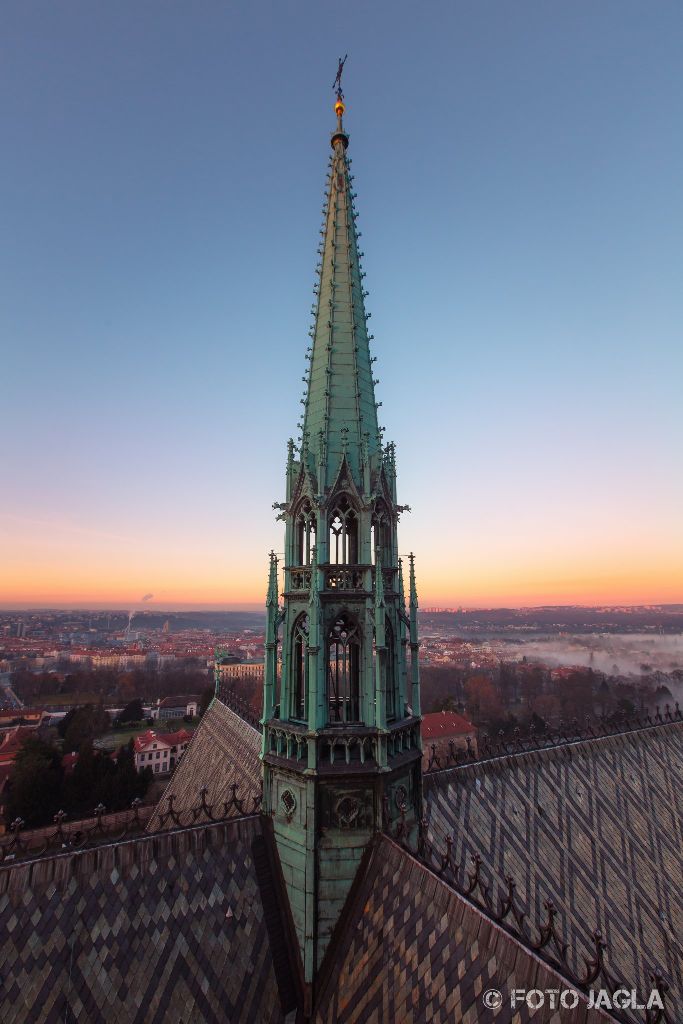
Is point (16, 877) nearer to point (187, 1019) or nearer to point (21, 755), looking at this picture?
point (187, 1019)

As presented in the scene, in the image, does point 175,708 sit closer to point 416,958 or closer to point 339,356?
point 416,958

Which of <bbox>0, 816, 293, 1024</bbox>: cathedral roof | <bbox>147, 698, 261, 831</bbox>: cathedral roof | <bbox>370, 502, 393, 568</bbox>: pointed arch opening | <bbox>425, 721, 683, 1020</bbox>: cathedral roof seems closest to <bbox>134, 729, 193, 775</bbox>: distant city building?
<bbox>147, 698, 261, 831</bbox>: cathedral roof

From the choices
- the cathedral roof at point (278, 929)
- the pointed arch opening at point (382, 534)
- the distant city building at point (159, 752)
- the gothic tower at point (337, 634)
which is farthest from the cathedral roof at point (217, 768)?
the distant city building at point (159, 752)

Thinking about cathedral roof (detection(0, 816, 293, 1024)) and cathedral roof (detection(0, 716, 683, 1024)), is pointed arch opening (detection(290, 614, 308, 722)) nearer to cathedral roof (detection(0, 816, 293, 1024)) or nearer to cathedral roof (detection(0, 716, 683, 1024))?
cathedral roof (detection(0, 716, 683, 1024))

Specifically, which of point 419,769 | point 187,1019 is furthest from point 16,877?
point 419,769

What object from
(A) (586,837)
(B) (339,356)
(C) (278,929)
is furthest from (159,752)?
(B) (339,356)

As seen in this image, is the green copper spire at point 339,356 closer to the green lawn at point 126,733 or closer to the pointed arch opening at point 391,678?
the pointed arch opening at point 391,678

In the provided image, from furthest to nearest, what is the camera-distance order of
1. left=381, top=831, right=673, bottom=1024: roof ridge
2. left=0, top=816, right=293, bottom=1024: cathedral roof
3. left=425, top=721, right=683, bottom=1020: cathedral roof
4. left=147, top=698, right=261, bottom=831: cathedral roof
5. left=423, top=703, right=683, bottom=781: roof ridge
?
left=147, top=698, right=261, bottom=831: cathedral roof, left=423, top=703, right=683, bottom=781: roof ridge, left=425, top=721, right=683, bottom=1020: cathedral roof, left=0, top=816, right=293, bottom=1024: cathedral roof, left=381, top=831, right=673, bottom=1024: roof ridge
